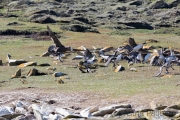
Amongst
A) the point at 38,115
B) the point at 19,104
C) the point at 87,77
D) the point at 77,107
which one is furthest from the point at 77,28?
the point at 38,115

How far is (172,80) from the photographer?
481 inches

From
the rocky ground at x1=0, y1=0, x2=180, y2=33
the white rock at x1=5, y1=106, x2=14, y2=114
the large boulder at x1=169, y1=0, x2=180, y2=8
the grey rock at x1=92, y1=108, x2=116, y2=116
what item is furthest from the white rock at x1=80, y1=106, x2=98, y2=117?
the large boulder at x1=169, y1=0, x2=180, y2=8

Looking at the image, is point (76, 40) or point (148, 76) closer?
point (148, 76)

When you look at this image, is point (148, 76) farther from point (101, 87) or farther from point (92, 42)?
point (92, 42)

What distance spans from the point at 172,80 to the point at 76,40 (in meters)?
15.0

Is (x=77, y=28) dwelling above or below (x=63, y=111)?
below

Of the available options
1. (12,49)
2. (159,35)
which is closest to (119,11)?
(159,35)

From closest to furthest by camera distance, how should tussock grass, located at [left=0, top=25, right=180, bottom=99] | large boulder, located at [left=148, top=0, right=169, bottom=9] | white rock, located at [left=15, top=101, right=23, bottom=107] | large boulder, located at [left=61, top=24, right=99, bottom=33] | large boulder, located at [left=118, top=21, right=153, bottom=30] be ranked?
white rock, located at [left=15, top=101, right=23, bottom=107], tussock grass, located at [left=0, top=25, right=180, bottom=99], large boulder, located at [left=61, top=24, right=99, bottom=33], large boulder, located at [left=118, top=21, right=153, bottom=30], large boulder, located at [left=148, top=0, right=169, bottom=9]

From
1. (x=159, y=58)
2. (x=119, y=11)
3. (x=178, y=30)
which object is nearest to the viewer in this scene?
(x=159, y=58)

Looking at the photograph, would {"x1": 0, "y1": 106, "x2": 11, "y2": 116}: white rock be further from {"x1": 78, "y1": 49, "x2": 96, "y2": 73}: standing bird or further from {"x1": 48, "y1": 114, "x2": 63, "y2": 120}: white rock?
{"x1": 78, "y1": 49, "x2": 96, "y2": 73}: standing bird

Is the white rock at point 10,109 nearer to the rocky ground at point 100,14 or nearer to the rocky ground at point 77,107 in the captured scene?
the rocky ground at point 77,107

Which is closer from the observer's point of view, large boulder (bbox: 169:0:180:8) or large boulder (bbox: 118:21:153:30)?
large boulder (bbox: 118:21:153:30)

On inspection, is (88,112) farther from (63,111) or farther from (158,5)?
(158,5)

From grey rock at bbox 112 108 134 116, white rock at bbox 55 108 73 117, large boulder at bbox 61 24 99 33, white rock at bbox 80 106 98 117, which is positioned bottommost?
large boulder at bbox 61 24 99 33
